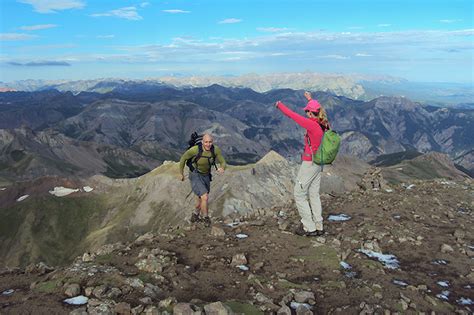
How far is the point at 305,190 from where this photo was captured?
18328 mm

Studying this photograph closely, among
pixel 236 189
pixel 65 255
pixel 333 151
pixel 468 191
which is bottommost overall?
pixel 65 255

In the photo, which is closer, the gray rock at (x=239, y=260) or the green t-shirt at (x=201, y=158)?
the gray rock at (x=239, y=260)

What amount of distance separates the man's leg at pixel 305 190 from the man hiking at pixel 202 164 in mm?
4196

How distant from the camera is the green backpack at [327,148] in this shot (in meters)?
17.1

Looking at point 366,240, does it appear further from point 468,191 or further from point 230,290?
point 468,191

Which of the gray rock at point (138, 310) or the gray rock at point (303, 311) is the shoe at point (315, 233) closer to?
the gray rock at point (303, 311)

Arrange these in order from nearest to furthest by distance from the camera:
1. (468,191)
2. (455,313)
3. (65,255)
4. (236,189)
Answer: (455,313)
(468,191)
(236,189)
(65,255)

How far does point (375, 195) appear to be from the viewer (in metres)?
29.8

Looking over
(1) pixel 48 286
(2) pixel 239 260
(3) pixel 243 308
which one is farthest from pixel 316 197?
(1) pixel 48 286

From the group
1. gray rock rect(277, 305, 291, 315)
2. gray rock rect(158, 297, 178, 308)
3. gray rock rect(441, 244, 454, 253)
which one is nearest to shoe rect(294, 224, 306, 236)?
gray rock rect(441, 244, 454, 253)

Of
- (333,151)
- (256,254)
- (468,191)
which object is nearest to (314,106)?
(333,151)

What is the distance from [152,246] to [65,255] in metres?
144

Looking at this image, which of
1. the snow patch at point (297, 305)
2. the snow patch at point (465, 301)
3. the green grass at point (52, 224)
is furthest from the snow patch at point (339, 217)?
the green grass at point (52, 224)

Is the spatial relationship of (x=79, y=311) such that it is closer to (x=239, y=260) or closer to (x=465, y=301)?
(x=239, y=260)
